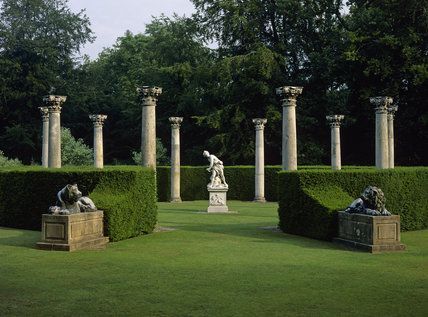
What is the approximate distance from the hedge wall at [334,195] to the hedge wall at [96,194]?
4.46 m

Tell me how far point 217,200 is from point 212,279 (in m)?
15.9

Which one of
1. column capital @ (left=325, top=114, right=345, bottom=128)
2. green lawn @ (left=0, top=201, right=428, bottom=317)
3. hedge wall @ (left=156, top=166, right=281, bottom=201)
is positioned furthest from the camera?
hedge wall @ (left=156, top=166, right=281, bottom=201)

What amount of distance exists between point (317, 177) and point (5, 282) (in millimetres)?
10407

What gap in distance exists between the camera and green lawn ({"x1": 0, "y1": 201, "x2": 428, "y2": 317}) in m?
8.02

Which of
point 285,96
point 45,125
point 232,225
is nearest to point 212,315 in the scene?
point 232,225

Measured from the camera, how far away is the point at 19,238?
52.2 ft

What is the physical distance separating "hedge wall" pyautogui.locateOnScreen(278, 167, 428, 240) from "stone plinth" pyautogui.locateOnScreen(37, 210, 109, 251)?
635cm

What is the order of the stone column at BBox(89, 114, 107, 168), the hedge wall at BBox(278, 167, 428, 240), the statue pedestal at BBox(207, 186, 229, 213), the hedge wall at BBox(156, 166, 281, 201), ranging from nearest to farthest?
1. the hedge wall at BBox(278, 167, 428, 240)
2. the statue pedestal at BBox(207, 186, 229, 213)
3. the stone column at BBox(89, 114, 107, 168)
4. the hedge wall at BBox(156, 166, 281, 201)

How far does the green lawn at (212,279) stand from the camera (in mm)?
8023

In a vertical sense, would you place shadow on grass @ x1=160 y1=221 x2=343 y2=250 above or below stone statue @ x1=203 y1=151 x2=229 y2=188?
below

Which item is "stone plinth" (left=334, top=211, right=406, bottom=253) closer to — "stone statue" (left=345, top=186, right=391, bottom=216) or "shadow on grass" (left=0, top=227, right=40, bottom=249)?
"stone statue" (left=345, top=186, right=391, bottom=216)

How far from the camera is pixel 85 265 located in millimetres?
11625

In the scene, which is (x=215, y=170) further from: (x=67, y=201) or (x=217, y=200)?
(x=67, y=201)

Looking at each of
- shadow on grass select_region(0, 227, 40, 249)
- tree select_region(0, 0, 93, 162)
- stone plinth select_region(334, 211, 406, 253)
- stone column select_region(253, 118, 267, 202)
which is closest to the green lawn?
shadow on grass select_region(0, 227, 40, 249)
